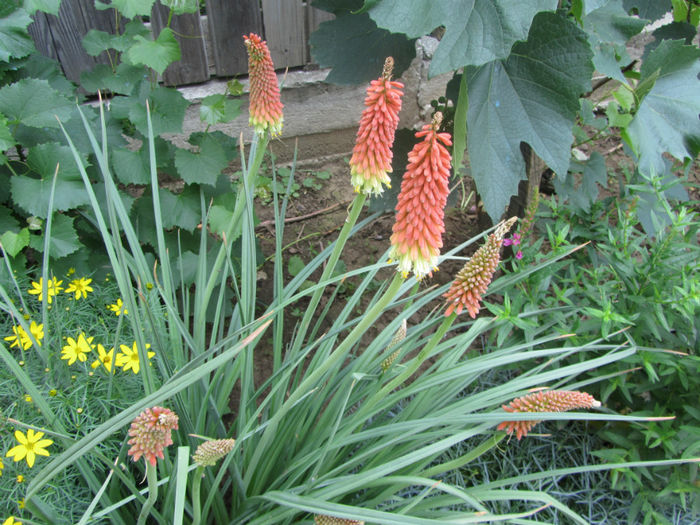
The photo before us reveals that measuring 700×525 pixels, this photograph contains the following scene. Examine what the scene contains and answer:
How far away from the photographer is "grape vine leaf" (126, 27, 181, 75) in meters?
1.95

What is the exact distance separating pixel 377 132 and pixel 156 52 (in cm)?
135

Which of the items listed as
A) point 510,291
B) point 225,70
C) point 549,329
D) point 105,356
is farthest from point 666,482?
point 225,70

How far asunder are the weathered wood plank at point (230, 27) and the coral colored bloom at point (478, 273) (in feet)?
8.44

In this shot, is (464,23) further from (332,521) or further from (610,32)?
(332,521)

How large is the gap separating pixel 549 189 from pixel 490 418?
2.48 meters

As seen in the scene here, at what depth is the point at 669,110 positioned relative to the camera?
75.5 inches

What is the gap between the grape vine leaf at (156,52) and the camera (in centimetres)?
195

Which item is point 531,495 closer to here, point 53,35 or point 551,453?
point 551,453

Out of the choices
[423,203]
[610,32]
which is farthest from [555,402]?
[610,32]

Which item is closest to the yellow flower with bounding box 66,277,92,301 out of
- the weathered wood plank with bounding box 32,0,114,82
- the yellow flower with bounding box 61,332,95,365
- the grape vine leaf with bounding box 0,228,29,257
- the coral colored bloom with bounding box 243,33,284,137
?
the grape vine leaf with bounding box 0,228,29,257

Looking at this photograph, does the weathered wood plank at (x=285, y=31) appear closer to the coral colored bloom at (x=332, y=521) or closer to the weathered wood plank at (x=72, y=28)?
the weathered wood plank at (x=72, y=28)

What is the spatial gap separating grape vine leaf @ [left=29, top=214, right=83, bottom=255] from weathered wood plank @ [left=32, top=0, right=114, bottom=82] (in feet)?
4.66

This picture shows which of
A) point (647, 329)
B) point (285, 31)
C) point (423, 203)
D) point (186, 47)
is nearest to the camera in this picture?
point (423, 203)

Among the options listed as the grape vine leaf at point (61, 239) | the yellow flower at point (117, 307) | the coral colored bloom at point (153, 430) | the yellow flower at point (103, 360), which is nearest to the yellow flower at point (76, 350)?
the yellow flower at point (103, 360)
